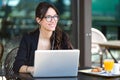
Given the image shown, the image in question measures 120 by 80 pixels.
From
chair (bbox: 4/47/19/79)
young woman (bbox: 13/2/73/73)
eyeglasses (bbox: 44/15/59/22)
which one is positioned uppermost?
eyeglasses (bbox: 44/15/59/22)

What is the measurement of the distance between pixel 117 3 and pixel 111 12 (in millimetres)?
200

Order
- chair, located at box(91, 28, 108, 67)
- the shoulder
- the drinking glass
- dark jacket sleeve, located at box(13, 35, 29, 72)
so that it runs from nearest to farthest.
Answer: the drinking glass → dark jacket sleeve, located at box(13, 35, 29, 72) → the shoulder → chair, located at box(91, 28, 108, 67)

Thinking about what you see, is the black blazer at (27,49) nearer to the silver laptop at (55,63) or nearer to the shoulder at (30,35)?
the shoulder at (30,35)

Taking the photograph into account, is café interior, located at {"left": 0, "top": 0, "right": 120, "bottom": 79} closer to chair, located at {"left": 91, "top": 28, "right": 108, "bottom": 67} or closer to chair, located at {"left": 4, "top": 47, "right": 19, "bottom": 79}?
chair, located at {"left": 91, "top": 28, "right": 108, "bottom": 67}

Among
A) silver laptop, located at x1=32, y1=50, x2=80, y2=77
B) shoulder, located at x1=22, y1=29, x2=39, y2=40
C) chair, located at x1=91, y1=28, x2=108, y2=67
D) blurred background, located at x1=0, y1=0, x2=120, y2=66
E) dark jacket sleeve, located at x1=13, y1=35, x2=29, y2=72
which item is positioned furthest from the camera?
chair, located at x1=91, y1=28, x2=108, y2=67

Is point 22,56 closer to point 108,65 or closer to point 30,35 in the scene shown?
point 30,35

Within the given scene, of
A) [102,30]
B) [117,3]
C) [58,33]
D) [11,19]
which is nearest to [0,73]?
[11,19]

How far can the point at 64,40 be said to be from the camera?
11.9 ft

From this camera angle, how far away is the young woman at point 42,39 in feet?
11.3

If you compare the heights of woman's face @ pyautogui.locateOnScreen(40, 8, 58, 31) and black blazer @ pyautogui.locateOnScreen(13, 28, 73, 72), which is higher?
woman's face @ pyautogui.locateOnScreen(40, 8, 58, 31)

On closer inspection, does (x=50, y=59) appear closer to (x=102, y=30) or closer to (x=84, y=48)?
(x=84, y=48)

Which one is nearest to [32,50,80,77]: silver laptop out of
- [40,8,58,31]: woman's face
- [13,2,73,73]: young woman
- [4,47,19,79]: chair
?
[13,2,73,73]: young woman

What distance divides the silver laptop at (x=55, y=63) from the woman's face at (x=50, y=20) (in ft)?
1.88

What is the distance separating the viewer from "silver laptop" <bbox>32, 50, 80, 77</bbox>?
2885mm
